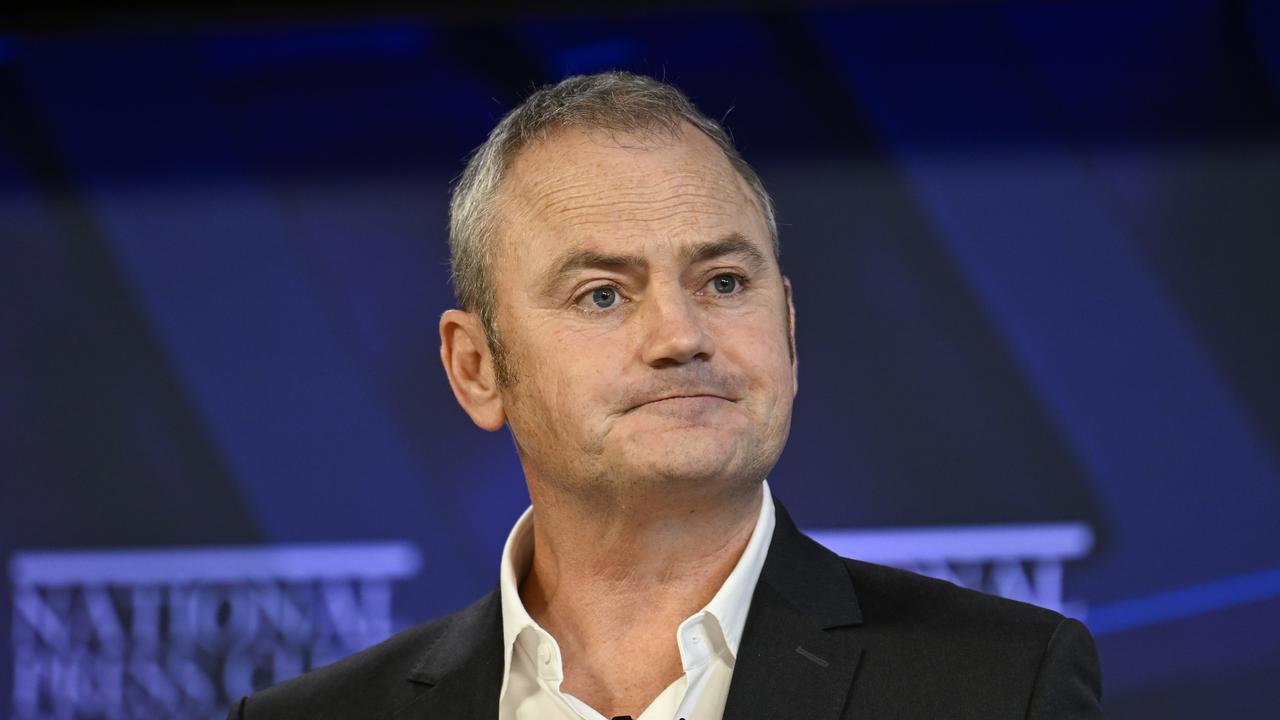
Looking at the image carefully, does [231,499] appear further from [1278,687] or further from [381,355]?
[1278,687]

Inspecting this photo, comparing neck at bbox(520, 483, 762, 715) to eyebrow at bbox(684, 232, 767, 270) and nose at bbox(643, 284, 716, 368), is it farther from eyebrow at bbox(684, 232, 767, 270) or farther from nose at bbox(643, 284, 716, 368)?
eyebrow at bbox(684, 232, 767, 270)

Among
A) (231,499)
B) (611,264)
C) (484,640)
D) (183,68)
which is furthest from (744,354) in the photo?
(183,68)

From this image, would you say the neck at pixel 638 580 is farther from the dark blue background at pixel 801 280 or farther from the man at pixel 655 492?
the dark blue background at pixel 801 280

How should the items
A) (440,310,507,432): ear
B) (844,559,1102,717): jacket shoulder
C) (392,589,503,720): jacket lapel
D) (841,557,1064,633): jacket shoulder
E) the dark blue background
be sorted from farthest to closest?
the dark blue background
(440,310,507,432): ear
(392,589,503,720): jacket lapel
(841,557,1064,633): jacket shoulder
(844,559,1102,717): jacket shoulder

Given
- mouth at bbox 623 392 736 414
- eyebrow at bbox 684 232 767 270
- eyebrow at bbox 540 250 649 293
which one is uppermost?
eyebrow at bbox 684 232 767 270

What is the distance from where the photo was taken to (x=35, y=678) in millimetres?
3611

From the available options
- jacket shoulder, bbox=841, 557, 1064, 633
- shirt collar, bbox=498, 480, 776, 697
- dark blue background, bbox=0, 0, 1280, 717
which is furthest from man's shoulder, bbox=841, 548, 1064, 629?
dark blue background, bbox=0, 0, 1280, 717

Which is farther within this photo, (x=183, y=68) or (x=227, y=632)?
(x=183, y=68)

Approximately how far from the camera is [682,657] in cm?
205

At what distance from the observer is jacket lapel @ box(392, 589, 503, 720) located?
2.18 m

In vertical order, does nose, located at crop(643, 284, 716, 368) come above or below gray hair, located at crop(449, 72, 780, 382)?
below

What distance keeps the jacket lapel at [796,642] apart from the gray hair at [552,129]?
0.51 meters

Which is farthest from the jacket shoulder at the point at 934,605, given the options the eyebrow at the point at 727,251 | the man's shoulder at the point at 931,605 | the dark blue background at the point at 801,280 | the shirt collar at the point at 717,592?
the dark blue background at the point at 801,280

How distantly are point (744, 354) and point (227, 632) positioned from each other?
6.84 ft
